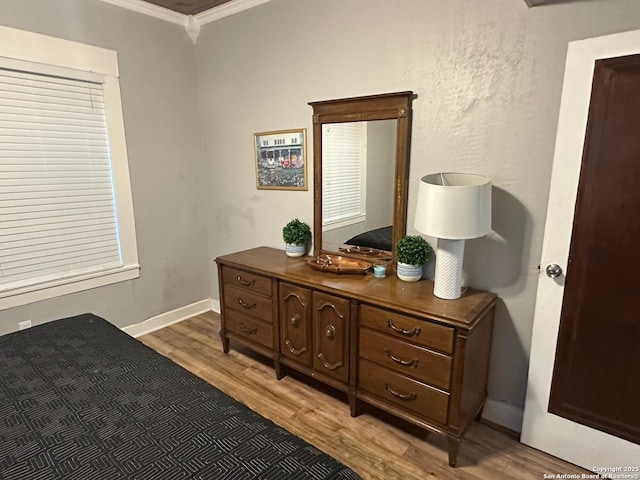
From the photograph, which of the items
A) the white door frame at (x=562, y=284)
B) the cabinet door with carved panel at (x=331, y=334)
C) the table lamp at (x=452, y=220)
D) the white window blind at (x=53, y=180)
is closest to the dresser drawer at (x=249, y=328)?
the cabinet door with carved panel at (x=331, y=334)

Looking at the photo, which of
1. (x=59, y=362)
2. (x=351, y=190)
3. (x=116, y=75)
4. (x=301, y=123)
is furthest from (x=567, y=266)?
(x=116, y=75)

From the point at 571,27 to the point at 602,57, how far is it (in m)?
0.22

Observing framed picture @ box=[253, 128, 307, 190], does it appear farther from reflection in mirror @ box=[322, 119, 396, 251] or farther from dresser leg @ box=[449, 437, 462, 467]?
dresser leg @ box=[449, 437, 462, 467]

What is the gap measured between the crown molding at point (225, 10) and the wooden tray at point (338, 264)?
1930mm

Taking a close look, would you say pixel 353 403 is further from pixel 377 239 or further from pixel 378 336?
pixel 377 239

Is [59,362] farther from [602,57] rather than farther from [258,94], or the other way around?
[602,57]

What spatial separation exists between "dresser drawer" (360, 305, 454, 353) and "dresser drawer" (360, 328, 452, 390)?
4 cm

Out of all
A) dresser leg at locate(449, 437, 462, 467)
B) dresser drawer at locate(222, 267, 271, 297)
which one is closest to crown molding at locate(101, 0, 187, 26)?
dresser drawer at locate(222, 267, 271, 297)

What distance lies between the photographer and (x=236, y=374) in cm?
258

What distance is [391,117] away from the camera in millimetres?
2172

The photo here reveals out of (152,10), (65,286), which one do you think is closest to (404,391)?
(65,286)

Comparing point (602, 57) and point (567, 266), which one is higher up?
point (602, 57)

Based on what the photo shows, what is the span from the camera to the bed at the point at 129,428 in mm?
1006

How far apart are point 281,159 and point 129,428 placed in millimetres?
2093
